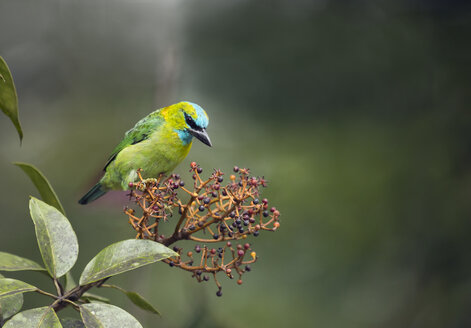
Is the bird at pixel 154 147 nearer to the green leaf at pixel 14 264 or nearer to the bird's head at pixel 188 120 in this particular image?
the bird's head at pixel 188 120

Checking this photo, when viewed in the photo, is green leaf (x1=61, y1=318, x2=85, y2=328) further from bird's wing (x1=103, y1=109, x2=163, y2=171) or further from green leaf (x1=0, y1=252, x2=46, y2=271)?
bird's wing (x1=103, y1=109, x2=163, y2=171)

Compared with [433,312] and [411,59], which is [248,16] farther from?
[433,312]

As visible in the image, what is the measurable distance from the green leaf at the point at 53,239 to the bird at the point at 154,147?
0.31 m

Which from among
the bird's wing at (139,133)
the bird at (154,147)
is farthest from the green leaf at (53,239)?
the bird's wing at (139,133)

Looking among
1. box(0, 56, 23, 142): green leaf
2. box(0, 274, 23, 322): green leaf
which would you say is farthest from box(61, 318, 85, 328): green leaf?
box(0, 56, 23, 142): green leaf

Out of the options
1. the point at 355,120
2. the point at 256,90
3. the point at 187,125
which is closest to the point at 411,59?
the point at 355,120

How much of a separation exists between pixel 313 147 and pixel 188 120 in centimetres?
203

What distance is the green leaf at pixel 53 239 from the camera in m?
0.77

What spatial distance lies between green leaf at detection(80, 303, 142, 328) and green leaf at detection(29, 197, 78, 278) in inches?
3.5

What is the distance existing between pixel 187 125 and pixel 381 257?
7.21 feet

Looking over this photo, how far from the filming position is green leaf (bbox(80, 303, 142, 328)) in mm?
694

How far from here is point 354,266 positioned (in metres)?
2.96

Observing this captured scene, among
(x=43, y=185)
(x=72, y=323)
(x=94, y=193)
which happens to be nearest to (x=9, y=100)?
(x=43, y=185)

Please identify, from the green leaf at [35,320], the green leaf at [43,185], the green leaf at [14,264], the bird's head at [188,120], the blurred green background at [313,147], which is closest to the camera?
the green leaf at [35,320]
